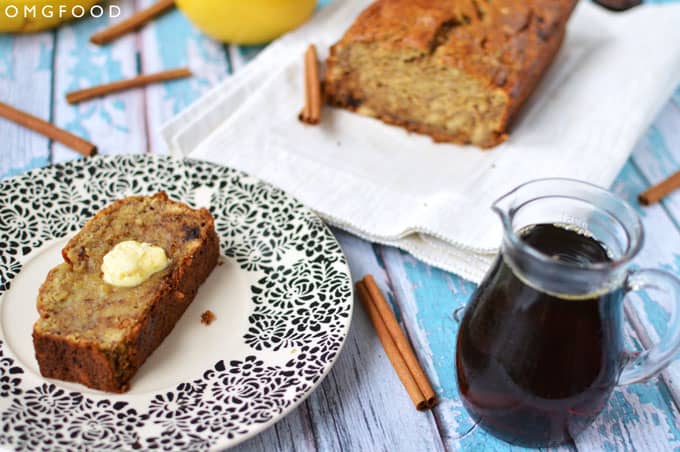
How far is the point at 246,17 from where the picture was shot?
8.23 feet

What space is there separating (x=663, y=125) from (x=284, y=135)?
1.30 metres

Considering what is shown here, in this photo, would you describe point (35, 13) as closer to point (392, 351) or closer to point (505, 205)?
point (392, 351)

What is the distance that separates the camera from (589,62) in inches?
102

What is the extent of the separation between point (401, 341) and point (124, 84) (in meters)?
1.38

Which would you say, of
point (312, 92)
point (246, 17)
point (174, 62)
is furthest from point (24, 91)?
point (312, 92)

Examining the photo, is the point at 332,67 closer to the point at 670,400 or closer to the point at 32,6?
the point at 32,6

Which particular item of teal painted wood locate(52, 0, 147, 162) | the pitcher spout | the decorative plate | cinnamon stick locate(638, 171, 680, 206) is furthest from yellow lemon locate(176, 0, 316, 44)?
the pitcher spout

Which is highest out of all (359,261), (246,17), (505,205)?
(505,205)

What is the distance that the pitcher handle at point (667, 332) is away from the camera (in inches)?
46.9

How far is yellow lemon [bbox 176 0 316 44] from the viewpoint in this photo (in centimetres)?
248

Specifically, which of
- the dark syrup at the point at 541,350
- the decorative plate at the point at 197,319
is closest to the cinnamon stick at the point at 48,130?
the decorative plate at the point at 197,319

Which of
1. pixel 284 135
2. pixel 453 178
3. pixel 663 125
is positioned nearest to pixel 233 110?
pixel 284 135

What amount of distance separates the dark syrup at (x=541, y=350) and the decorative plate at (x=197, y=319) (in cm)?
31

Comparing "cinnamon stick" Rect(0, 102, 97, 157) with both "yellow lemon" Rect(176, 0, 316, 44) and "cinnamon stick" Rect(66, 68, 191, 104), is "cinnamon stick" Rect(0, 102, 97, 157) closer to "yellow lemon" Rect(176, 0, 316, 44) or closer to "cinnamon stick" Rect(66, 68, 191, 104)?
"cinnamon stick" Rect(66, 68, 191, 104)
